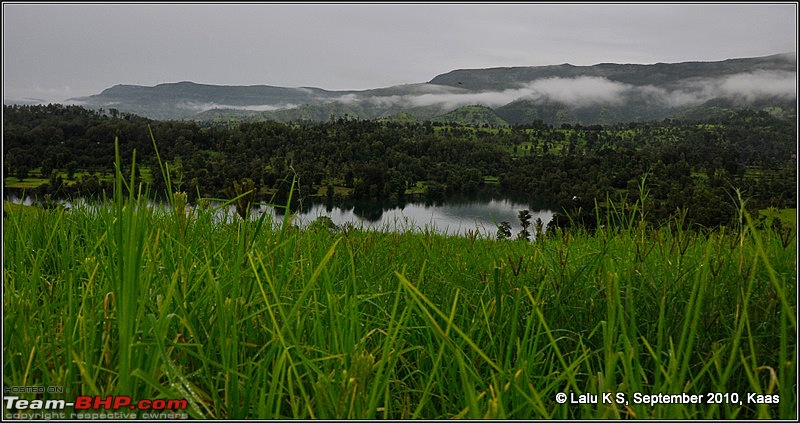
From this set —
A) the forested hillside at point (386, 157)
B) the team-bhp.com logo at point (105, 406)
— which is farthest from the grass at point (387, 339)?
the forested hillside at point (386, 157)

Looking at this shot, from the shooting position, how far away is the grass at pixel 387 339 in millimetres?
1270

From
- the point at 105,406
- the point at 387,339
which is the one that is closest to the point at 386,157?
the point at 387,339

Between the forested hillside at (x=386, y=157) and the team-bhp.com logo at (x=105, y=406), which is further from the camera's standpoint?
the forested hillside at (x=386, y=157)

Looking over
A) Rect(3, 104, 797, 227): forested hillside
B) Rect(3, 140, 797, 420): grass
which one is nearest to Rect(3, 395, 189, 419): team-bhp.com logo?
Rect(3, 140, 797, 420): grass

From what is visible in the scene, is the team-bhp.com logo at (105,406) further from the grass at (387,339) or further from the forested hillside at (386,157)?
the forested hillside at (386,157)

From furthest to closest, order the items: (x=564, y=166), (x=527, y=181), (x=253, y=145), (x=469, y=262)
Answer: (x=527, y=181) < (x=564, y=166) < (x=253, y=145) < (x=469, y=262)

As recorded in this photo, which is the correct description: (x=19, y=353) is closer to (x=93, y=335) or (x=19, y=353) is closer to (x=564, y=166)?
(x=93, y=335)

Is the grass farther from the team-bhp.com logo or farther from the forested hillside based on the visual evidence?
the forested hillside

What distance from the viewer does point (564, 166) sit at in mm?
96500

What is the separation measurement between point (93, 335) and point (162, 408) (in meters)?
0.32

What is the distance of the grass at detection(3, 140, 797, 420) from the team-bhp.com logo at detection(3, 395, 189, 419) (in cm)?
3

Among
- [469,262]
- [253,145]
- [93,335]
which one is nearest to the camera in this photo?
[93,335]

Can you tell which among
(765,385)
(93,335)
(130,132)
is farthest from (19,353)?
(130,132)

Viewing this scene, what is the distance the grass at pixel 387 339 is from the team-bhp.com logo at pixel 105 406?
3 cm
